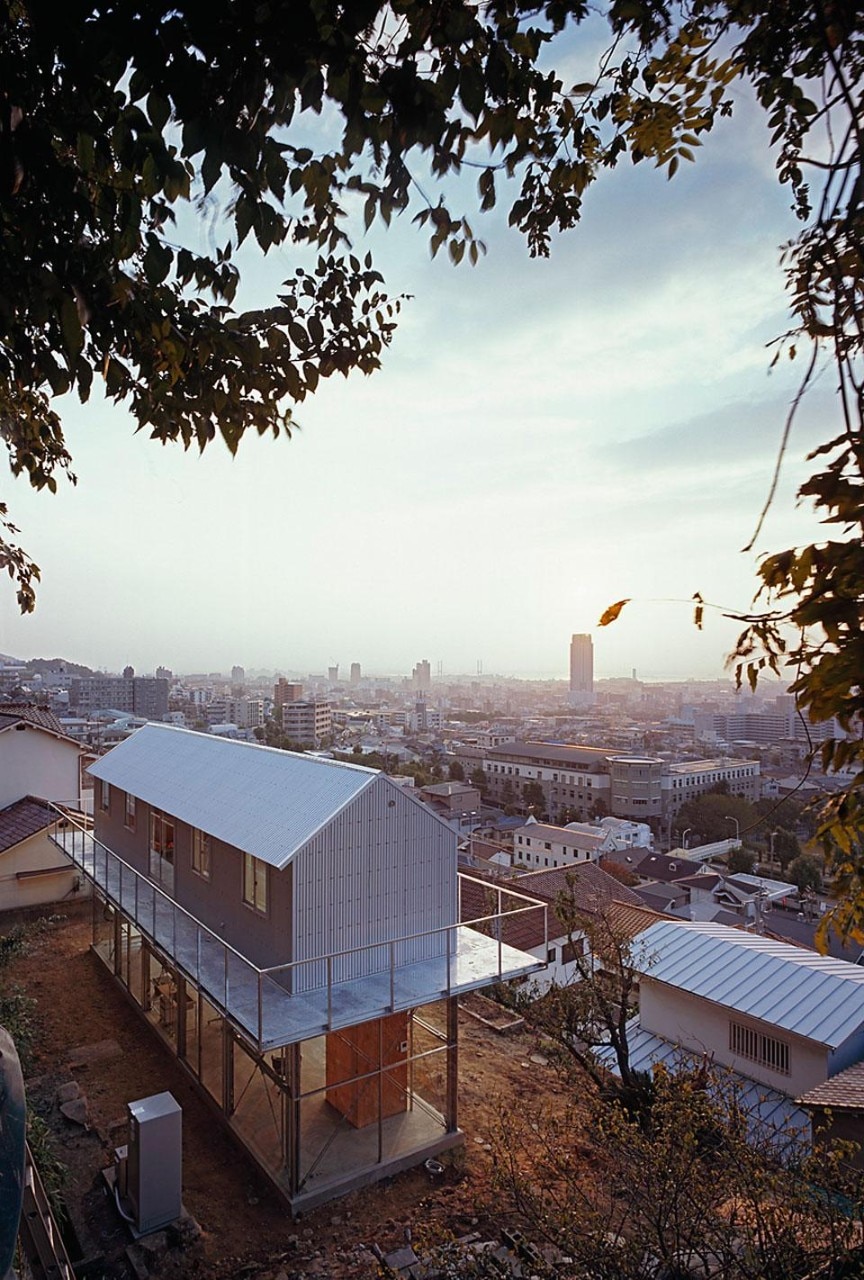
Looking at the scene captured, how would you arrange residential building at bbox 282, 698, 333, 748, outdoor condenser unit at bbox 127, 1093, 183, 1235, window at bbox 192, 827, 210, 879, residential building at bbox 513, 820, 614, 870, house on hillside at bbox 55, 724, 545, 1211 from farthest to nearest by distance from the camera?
residential building at bbox 282, 698, 333, 748 → residential building at bbox 513, 820, 614, 870 → window at bbox 192, 827, 210, 879 → house on hillside at bbox 55, 724, 545, 1211 → outdoor condenser unit at bbox 127, 1093, 183, 1235

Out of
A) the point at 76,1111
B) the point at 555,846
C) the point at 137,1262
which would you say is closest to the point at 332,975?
the point at 137,1262

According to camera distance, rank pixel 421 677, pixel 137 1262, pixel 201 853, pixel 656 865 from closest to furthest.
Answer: pixel 137 1262
pixel 201 853
pixel 656 865
pixel 421 677

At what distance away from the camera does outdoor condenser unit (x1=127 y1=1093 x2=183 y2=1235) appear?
6.41 m

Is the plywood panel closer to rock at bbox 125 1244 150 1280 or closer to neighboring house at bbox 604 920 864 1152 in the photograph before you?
rock at bbox 125 1244 150 1280

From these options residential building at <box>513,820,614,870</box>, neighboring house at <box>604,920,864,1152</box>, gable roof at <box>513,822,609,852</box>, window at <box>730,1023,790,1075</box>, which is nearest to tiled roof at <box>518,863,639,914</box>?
neighboring house at <box>604,920,864,1152</box>

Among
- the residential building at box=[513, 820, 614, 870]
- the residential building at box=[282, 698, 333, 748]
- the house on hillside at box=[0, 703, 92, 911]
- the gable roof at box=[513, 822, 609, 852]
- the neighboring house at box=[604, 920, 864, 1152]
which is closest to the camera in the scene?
the neighboring house at box=[604, 920, 864, 1152]

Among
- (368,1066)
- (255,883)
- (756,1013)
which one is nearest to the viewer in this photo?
(368,1066)

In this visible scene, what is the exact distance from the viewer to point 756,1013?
10391mm

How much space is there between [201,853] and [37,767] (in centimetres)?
963

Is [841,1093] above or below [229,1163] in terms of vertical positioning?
above

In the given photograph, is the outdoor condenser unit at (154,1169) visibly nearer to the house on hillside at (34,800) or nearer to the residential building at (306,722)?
the house on hillside at (34,800)

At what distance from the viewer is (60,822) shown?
14812 mm

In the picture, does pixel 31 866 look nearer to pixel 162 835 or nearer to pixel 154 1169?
pixel 162 835


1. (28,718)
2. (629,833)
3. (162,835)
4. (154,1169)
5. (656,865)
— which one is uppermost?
(28,718)
